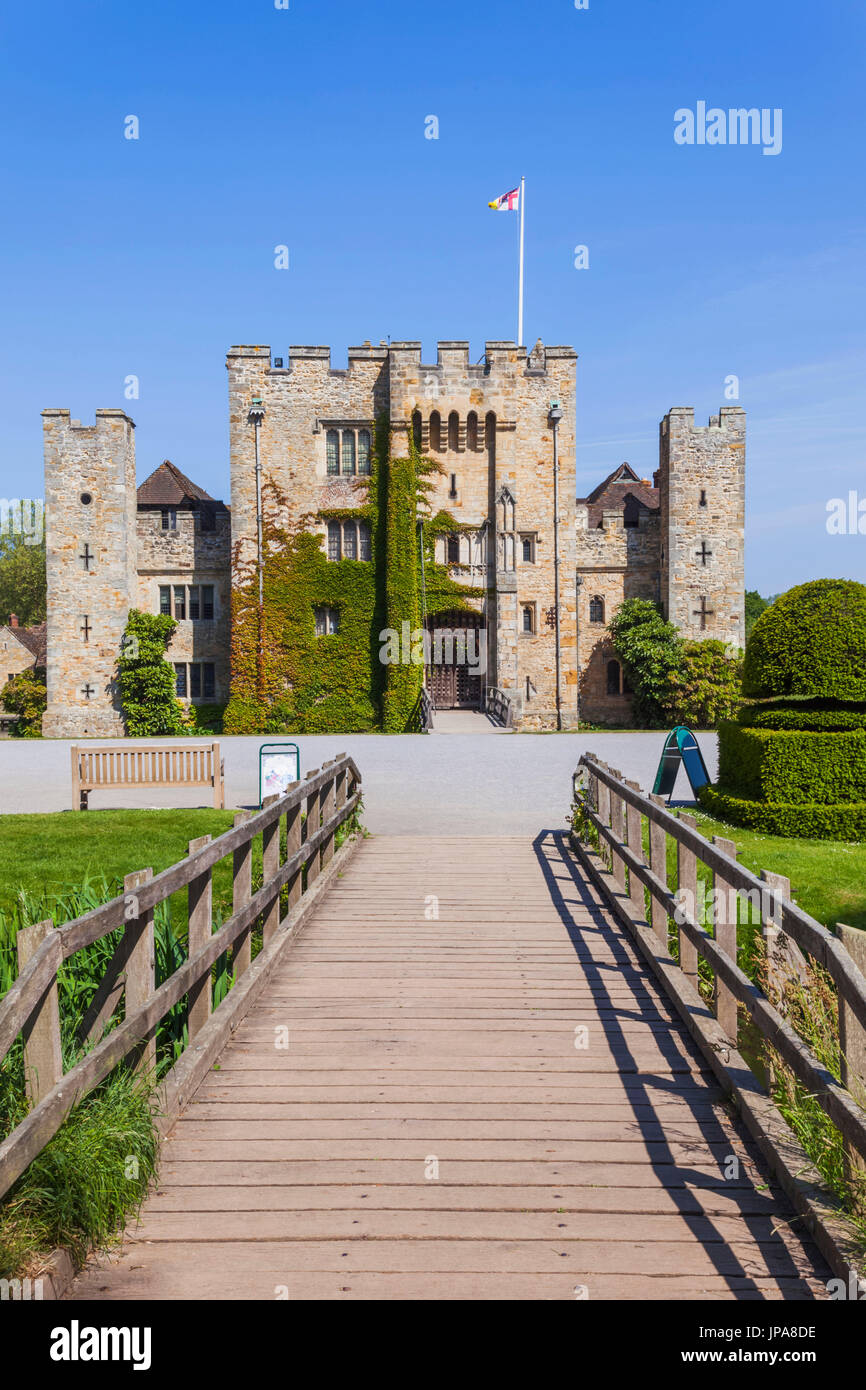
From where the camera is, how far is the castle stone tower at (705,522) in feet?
112

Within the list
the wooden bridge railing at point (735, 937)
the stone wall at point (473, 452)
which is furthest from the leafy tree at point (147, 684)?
the wooden bridge railing at point (735, 937)

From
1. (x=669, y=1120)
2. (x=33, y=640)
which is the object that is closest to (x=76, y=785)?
(x=669, y=1120)

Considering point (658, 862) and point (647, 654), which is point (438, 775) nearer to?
point (658, 862)

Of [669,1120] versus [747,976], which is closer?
[669,1120]

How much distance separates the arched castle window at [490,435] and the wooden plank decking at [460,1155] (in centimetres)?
2812

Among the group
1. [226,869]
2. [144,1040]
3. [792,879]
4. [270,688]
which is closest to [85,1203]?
[144,1040]

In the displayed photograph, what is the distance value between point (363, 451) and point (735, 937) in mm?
29650

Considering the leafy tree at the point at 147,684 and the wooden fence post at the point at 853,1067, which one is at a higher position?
A: the leafy tree at the point at 147,684

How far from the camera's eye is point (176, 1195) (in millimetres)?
3625

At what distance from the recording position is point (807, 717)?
12156 millimetres

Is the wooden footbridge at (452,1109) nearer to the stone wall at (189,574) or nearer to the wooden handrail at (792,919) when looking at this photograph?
the wooden handrail at (792,919)

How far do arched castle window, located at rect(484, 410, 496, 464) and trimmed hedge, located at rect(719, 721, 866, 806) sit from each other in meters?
22.8

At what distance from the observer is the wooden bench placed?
13242 millimetres
